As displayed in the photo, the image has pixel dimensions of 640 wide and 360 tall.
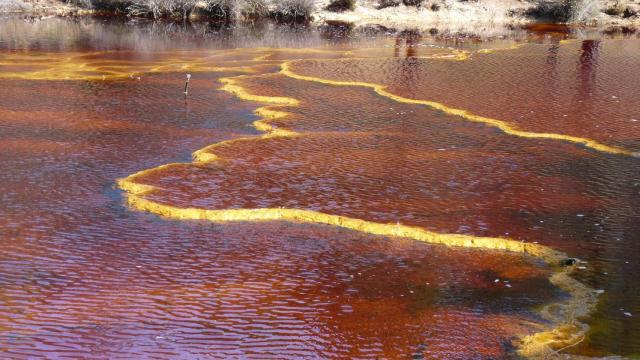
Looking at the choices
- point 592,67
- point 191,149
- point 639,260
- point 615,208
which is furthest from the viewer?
point 592,67

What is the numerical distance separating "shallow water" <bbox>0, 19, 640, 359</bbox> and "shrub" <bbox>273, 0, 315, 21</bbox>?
9.51 metres

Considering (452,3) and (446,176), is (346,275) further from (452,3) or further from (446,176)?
(452,3)

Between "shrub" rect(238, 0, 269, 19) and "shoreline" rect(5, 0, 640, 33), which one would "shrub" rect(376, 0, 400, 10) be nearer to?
"shoreline" rect(5, 0, 640, 33)

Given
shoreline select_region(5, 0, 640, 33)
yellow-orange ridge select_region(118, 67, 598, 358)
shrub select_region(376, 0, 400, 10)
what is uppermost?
shrub select_region(376, 0, 400, 10)

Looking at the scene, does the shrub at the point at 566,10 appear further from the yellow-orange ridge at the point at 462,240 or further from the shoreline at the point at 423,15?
the yellow-orange ridge at the point at 462,240

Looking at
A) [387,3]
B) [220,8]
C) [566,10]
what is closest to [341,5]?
[387,3]

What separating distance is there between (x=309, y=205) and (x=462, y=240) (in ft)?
4.76

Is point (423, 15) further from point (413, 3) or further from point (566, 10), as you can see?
point (566, 10)

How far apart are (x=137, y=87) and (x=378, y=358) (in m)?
8.31

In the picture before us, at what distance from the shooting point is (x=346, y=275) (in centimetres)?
581

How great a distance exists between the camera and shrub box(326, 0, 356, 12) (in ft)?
77.9

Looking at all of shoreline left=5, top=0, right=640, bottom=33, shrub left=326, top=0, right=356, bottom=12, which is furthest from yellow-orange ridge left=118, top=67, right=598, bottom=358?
shrub left=326, top=0, right=356, bottom=12

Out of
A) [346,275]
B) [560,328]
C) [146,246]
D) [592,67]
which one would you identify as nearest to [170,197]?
[146,246]

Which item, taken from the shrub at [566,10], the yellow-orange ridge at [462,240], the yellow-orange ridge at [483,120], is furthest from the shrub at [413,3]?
the yellow-orange ridge at [462,240]
